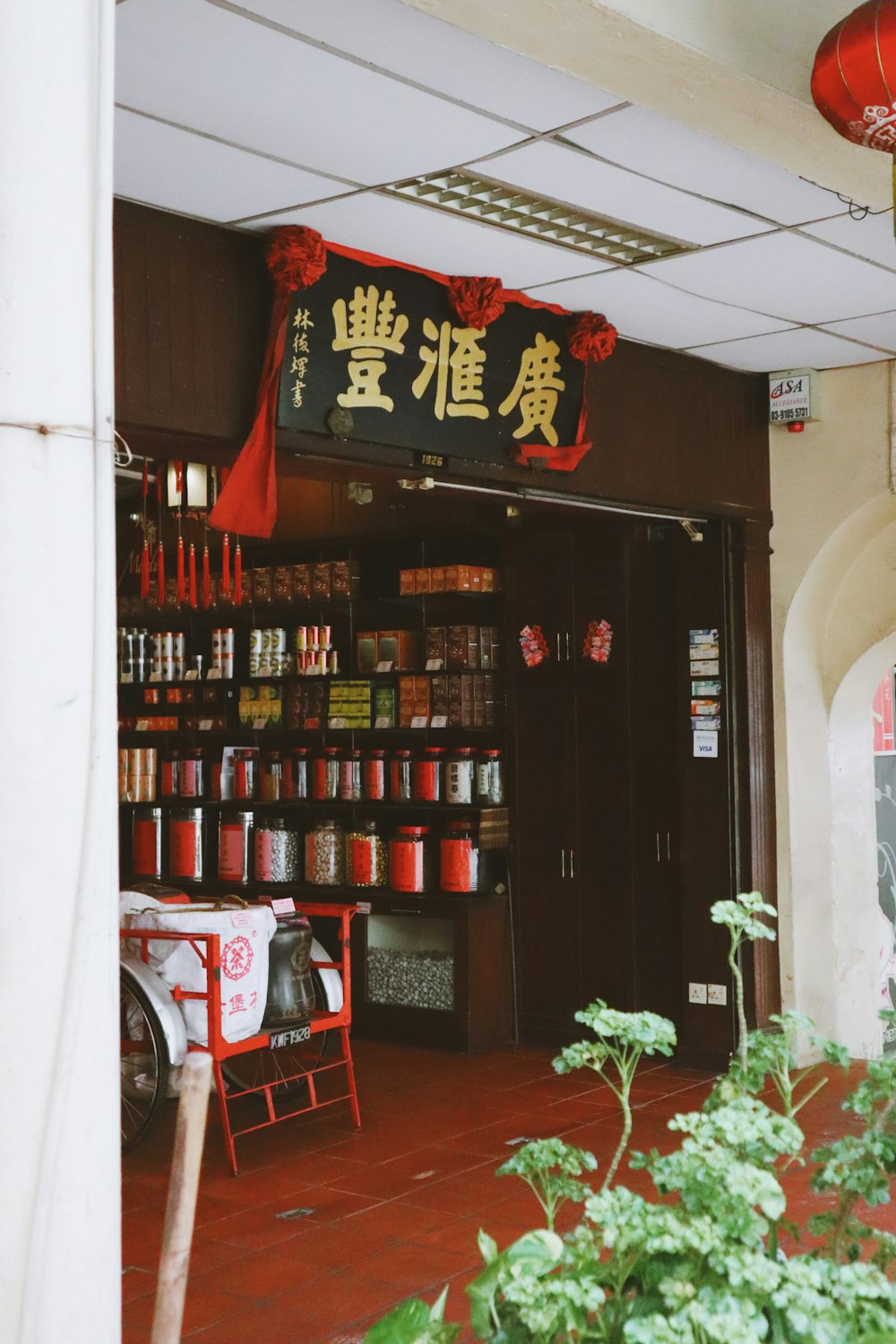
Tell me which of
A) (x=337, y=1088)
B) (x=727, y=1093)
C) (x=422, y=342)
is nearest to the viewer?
(x=727, y=1093)

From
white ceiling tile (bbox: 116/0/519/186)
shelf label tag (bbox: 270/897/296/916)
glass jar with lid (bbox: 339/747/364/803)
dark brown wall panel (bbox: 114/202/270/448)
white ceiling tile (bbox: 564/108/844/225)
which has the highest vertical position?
white ceiling tile (bbox: 564/108/844/225)

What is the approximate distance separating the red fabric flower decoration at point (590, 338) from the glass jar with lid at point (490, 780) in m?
2.39

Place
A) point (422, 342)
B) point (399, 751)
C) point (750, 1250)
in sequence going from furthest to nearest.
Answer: point (399, 751) → point (422, 342) → point (750, 1250)

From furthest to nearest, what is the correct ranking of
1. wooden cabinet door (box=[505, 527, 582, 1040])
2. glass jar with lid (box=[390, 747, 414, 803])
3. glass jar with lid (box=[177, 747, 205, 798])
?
1. glass jar with lid (box=[177, 747, 205, 798])
2. glass jar with lid (box=[390, 747, 414, 803])
3. wooden cabinet door (box=[505, 527, 582, 1040])

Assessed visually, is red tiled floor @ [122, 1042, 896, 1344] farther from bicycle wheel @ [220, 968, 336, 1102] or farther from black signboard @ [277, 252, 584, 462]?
black signboard @ [277, 252, 584, 462]

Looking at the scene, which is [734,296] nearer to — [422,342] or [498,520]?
[422,342]

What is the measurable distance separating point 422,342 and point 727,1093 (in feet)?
11.5

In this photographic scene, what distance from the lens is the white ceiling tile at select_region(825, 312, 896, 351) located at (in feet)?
18.5

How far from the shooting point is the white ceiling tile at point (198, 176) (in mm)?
3740

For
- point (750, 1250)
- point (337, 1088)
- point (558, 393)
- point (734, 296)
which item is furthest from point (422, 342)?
point (750, 1250)

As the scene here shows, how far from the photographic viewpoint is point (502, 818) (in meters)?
7.14

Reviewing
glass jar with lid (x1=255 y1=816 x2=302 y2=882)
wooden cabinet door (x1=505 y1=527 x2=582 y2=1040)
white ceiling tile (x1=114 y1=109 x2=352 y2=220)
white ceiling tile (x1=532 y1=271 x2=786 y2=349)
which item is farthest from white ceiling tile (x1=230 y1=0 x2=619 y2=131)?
glass jar with lid (x1=255 y1=816 x2=302 y2=882)

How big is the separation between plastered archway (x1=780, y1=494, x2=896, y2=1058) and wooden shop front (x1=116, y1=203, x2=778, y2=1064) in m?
0.15

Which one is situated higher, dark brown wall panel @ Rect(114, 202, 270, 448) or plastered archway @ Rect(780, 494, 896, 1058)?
dark brown wall panel @ Rect(114, 202, 270, 448)
